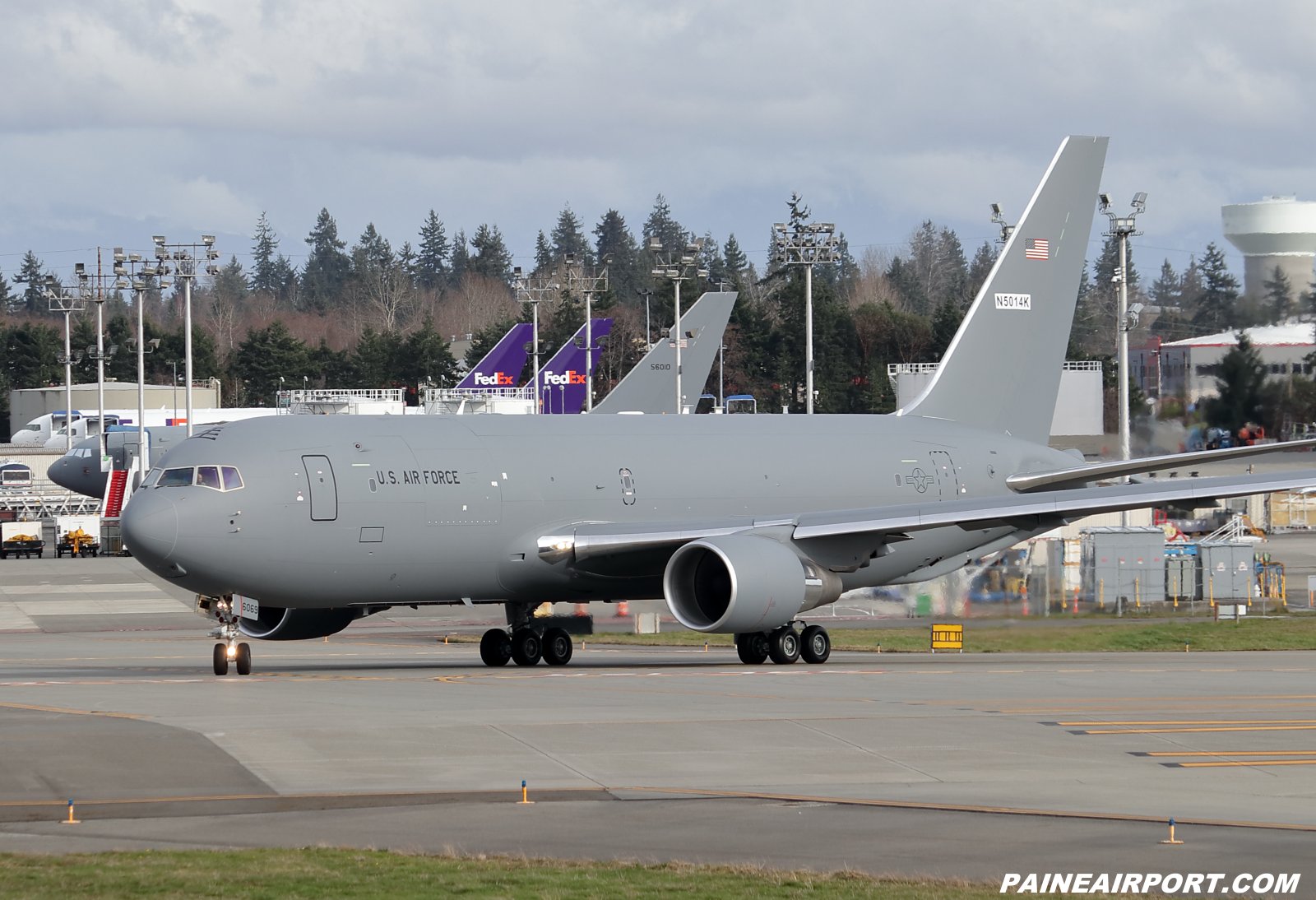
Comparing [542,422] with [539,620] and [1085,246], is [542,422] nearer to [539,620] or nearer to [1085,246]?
[539,620]

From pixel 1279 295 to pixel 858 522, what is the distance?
20.0 m

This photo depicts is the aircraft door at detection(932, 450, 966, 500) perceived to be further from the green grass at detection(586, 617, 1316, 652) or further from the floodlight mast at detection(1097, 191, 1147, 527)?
the floodlight mast at detection(1097, 191, 1147, 527)

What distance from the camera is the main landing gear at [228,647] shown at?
91.8ft

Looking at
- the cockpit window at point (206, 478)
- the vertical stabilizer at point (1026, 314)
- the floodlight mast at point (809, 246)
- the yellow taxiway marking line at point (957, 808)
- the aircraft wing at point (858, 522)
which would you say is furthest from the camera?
the floodlight mast at point (809, 246)

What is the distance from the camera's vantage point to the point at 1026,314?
38375mm

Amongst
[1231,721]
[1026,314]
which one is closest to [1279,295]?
[1026,314]

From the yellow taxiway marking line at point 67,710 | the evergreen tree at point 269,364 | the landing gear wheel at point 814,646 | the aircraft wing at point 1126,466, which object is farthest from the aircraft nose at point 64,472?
the yellow taxiway marking line at point 67,710

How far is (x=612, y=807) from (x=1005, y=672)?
49.9 ft

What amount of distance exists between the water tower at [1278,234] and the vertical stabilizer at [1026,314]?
700 centimetres

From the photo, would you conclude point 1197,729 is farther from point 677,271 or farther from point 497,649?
point 677,271

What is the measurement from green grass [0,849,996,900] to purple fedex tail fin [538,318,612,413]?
91.0 m

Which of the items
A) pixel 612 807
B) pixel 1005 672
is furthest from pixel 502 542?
pixel 612 807

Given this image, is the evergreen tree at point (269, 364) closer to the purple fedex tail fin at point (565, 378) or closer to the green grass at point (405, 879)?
the purple fedex tail fin at point (565, 378)

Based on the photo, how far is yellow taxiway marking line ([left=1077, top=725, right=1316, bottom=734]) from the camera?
20.5 m
